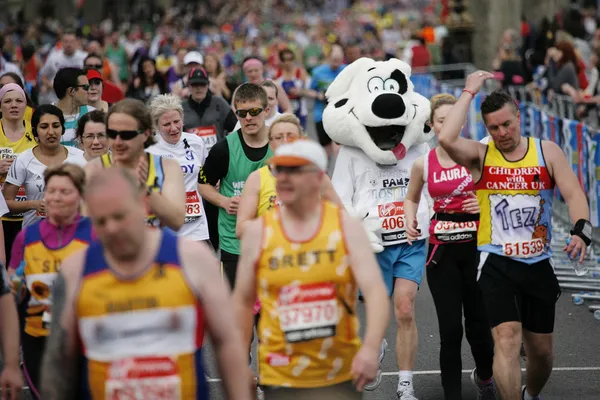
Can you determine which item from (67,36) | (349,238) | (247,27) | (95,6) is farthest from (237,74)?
(95,6)

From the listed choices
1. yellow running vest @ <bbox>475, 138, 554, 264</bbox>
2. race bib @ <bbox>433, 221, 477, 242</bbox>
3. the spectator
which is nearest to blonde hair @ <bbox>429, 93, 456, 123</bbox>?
race bib @ <bbox>433, 221, 477, 242</bbox>

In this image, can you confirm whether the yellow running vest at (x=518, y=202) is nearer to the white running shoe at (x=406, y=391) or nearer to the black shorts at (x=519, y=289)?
the black shorts at (x=519, y=289)

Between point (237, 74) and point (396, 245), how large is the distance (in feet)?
79.4

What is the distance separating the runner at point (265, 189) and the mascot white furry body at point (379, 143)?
587mm

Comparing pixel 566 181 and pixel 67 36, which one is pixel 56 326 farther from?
pixel 67 36

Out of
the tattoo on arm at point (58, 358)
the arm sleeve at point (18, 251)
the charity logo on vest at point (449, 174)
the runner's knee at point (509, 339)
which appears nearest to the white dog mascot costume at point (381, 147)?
the charity logo on vest at point (449, 174)

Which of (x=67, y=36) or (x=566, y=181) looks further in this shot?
(x=67, y=36)

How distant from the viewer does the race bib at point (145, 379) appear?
4953mm

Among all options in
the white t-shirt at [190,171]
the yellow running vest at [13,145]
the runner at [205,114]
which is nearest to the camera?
the white t-shirt at [190,171]

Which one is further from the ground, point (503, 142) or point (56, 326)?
point (503, 142)

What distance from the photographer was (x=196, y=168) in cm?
972

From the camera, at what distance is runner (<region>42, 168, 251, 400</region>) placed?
16.0 feet

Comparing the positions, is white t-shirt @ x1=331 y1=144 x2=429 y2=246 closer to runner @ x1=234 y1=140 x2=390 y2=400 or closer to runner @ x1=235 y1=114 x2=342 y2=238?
runner @ x1=235 y1=114 x2=342 y2=238

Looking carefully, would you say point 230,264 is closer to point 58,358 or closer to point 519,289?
point 519,289
